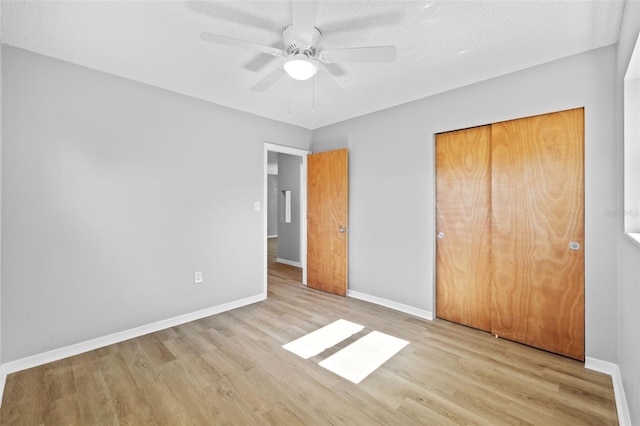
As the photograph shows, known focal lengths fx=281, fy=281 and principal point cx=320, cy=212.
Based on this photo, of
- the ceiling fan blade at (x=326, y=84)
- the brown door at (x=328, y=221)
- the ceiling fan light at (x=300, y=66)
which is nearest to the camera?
the ceiling fan light at (x=300, y=66)

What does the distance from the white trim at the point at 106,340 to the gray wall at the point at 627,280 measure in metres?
3.37

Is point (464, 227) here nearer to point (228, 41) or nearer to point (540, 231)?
point (540, 231)

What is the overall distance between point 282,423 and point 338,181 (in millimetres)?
2913

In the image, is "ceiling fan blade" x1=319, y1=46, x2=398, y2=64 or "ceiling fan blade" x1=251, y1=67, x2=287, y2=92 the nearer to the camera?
"ceiling fan blade" x1=319, y1=46, x2=398, y2=64

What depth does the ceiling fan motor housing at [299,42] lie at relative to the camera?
184 centimetres

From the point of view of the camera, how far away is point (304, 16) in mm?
1617

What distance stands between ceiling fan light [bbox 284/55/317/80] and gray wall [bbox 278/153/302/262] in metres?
3.94

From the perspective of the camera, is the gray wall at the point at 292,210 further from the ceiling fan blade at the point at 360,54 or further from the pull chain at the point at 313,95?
the ceiling fan blade at the point at 360,54

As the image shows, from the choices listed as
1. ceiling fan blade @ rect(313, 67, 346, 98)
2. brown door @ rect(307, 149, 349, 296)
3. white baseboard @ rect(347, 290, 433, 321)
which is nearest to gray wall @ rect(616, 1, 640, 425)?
white baseboard @ rect(347, 290, 433, 321)

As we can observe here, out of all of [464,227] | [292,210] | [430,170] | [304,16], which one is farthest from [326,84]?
[292,210]

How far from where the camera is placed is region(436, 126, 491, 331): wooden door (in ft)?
9.21

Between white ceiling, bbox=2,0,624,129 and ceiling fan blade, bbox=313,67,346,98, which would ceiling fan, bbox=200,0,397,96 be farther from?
ceiling fan blade, bbox=313,67,346,98

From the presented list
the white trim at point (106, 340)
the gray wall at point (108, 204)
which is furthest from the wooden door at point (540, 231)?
the white trim at point (106, 340)

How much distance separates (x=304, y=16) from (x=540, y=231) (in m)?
2.51
